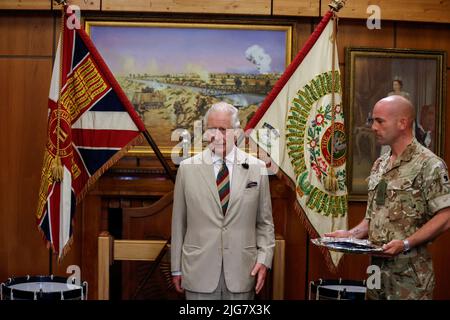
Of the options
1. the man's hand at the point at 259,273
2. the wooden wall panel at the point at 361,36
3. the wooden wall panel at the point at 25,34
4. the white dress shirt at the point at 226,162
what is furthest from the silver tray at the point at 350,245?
the wooden wall panel at the point at 25,34

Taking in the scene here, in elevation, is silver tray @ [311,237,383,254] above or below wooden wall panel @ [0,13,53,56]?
below

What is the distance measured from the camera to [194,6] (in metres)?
5.04

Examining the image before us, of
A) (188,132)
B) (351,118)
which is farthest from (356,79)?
(188,132)

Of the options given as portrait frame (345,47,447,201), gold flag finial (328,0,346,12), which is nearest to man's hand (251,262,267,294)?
portrait frame (345,47,447,201)

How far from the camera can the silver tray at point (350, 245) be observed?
300 centimetres

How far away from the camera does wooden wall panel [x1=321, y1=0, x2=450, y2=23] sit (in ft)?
16.6

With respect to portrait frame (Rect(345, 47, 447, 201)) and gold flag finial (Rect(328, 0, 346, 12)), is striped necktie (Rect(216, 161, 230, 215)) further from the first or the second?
portrait frame (Rect(345, 47, 447, 201))

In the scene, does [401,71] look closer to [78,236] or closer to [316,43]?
[316,43]

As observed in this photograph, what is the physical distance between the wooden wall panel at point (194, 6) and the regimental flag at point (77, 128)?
679mm

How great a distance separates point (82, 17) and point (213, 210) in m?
2.31

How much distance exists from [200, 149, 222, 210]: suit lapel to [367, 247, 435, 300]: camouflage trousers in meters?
1.02

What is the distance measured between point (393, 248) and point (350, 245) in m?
0.25

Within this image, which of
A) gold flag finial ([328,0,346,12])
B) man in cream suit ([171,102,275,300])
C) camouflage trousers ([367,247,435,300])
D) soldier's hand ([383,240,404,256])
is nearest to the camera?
soldier's hand ([383,240,404,256])

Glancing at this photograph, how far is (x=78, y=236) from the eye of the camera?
5.10 meters
